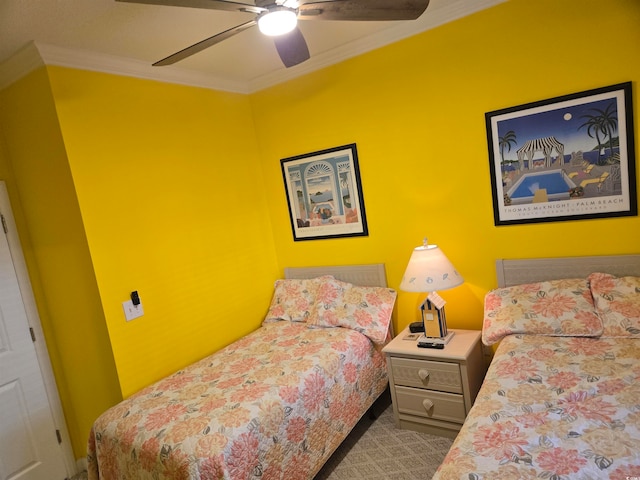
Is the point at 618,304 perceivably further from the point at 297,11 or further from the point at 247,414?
the point at 297,11

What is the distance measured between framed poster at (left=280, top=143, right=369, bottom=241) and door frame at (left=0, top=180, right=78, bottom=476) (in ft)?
6.02

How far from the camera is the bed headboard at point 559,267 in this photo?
7.02 feet

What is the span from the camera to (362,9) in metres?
1.58

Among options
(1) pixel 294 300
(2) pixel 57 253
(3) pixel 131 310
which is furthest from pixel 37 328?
(1) pixel 294 300

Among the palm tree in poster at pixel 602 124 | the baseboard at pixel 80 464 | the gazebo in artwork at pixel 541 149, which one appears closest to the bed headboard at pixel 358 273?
the gazebo in artwork at pixel 541 149

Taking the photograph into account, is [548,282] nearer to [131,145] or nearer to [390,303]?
[390,303]

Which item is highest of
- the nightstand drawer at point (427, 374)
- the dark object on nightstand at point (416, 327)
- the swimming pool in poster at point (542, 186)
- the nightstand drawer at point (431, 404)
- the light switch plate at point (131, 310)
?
the swimming pool in poster at point (542, 186)

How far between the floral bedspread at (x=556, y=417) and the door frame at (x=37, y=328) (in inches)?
97.5

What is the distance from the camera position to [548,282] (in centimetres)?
223

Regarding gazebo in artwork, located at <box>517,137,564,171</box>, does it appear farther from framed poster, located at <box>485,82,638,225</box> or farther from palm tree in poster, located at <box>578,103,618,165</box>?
palm tree in poster, located at <box>578,103,618,165</box>

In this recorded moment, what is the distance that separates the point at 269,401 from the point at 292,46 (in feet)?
5.39

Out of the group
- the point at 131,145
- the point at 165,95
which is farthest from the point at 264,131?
the point at 131,145

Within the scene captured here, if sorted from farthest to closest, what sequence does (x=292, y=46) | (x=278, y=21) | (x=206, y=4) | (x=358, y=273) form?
1. (x=358, y=273)
2. (x=292, y=46)
3. (x=278, y=21)
4. (x=206, y=4)

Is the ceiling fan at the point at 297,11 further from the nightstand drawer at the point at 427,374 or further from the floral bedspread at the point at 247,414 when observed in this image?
the nightstand drawer at the point at 427,374
